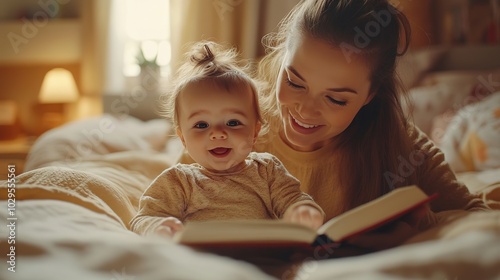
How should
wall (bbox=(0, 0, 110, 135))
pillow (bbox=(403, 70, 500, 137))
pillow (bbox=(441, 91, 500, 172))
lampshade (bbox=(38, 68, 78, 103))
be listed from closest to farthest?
pillow (bbox=(441, 91, 500, 172)) → pillow (bbox=(403, 70, 500, 137)) → lampshade (bbox=(38, 68, 78, 103)) → wall (bbox=(0, 0, 110, 135))

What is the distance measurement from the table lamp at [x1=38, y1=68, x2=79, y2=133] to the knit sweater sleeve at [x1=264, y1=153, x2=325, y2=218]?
9.35 ft

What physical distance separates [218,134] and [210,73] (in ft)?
0.39

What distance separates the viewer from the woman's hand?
2.82 ft

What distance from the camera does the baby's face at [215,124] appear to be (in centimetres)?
93

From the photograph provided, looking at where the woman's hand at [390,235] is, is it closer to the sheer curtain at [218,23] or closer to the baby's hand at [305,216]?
the baby's hand at [305,216]

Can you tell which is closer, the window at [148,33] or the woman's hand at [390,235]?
the woman's hand at [390,235]

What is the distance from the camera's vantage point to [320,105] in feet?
3.43

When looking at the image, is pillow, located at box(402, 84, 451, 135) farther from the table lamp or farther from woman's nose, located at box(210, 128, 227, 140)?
the table lamp

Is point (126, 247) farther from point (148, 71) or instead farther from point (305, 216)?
point (148, 71)

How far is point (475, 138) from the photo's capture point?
203cm

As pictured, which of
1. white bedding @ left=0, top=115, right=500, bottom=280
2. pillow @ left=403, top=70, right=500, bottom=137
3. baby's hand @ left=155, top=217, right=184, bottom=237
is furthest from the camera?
pillow @ left=403, top=70, right=500, bottom=137

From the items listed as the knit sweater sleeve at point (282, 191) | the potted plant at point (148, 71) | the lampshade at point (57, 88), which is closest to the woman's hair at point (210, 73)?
the knit sweater sleeve at point (282, 191)

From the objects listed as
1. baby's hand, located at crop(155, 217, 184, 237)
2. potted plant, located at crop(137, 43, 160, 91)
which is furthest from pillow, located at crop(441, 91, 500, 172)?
potted plant, located at crop(137, 43, 160, 91)

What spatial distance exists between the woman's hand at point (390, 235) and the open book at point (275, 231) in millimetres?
97
